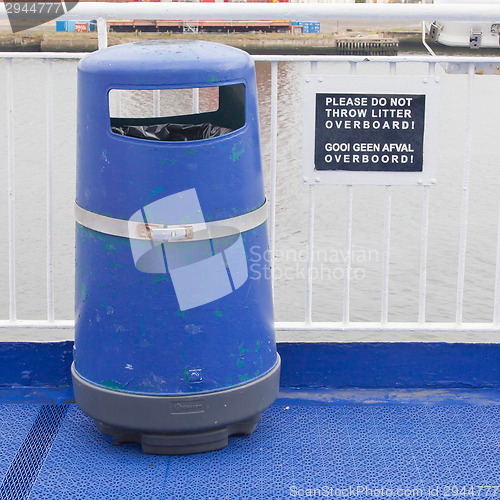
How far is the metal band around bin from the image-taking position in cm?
227

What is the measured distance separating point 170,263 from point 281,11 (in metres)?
1.13

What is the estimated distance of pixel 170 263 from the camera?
2289 mm

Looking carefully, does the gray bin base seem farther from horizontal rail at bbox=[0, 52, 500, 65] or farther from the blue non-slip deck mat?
horizontal rail at bbox=[0, 52, 500, 65]

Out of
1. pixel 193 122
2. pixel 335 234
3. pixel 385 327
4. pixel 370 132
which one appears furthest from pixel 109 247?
pixel 335 234

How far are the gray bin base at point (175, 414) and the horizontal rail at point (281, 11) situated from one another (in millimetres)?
1311

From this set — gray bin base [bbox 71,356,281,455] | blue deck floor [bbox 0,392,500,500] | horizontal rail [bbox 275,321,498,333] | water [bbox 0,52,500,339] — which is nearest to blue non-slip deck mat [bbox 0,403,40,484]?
blue deck floor [bbox 0,392,500,500]

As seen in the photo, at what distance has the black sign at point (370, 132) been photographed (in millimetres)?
2816

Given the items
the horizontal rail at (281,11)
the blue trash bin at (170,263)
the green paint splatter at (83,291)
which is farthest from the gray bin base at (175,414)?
the horizontal rail at (281,11)

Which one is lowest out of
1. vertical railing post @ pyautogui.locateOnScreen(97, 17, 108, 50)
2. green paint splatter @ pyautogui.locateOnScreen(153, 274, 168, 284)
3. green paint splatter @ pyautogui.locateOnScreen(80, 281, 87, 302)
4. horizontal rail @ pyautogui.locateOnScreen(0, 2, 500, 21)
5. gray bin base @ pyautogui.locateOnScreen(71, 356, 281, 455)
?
gray bin base @ pyautogui.locateOnScreen(71, 356, 281, 455)

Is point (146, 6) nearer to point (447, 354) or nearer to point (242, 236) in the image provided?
point (242, 236)

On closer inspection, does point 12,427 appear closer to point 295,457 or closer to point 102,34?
point 295,457

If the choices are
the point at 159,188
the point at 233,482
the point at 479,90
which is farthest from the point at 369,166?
the point at 479,90

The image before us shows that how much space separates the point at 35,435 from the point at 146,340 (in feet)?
2.15

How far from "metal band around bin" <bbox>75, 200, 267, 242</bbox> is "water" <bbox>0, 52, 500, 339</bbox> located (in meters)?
4.75
